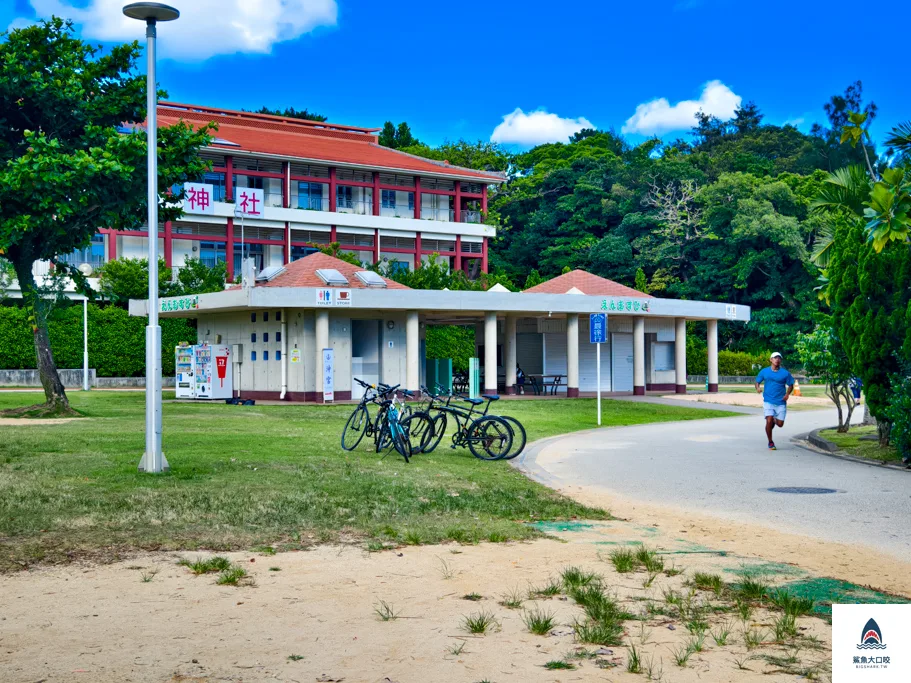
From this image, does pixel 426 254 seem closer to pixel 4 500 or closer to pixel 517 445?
pixel 517 445

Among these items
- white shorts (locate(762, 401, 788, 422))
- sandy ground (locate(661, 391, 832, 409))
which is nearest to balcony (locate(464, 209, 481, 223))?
sandy ground (locate(661, 391, 832, 409))

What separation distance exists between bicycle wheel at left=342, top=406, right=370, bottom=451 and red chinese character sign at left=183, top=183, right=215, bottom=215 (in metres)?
42.0

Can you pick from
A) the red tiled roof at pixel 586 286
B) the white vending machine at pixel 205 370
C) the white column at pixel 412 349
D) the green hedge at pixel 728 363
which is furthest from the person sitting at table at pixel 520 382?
the green hedge at pixel 728 363

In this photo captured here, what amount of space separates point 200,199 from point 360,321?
25306 millimetres

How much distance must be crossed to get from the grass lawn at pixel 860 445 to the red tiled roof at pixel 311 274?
16.7 metres

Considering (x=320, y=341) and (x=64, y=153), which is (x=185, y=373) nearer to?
(x=320, y=341)

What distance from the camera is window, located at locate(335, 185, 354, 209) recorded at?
64375 mm

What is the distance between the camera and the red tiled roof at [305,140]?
6106 cm

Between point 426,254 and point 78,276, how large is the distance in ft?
145

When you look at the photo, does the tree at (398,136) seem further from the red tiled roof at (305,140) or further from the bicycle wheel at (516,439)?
the bicycle wheel at (516,439)

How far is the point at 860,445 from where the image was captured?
62.5 feet

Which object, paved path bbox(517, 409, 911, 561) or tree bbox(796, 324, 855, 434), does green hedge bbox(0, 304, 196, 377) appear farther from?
tree bbox(796, 324, 855, 434)

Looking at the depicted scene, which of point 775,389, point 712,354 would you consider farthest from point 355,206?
point 775,389

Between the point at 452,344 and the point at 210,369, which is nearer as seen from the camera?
the point at 210,369
